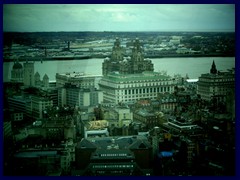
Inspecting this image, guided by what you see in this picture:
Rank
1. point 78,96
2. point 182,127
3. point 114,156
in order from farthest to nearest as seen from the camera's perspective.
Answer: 1. point 78,96
2. point 182,127
3. point 114,156

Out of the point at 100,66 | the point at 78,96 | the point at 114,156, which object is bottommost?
the point at 114,156

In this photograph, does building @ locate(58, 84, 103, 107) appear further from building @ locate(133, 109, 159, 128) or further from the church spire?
the church spire

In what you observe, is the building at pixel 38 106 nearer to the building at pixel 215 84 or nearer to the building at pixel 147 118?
the building at pixel 147 118

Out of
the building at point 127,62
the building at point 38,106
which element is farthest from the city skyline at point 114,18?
the building at point 38,106

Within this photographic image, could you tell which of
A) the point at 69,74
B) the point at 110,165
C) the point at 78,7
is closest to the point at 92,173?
the point at 110,165

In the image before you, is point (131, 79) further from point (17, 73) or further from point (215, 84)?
point (17, 73)

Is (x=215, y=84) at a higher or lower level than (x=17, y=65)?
lower

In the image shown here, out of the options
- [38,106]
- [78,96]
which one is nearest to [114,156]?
[78,96]
